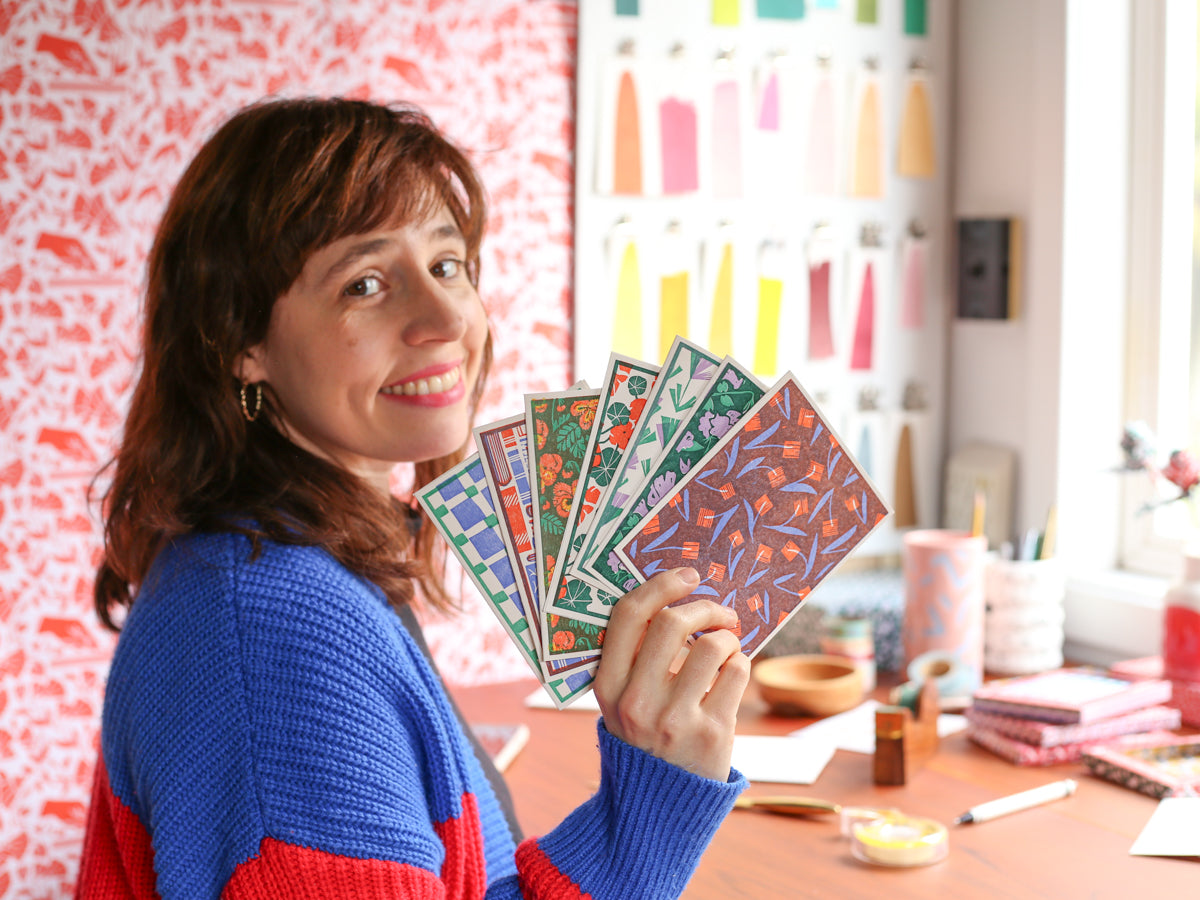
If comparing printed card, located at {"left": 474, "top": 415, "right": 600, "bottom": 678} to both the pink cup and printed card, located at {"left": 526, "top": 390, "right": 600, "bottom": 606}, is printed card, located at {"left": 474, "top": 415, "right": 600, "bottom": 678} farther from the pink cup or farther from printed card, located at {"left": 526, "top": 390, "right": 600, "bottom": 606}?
the pink cup

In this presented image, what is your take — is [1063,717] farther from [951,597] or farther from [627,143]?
[627,143]

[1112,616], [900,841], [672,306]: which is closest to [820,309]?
[672,306]

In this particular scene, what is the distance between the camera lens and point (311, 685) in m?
0.98

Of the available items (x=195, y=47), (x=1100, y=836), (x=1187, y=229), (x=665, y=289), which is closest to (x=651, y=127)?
(x=665, y=289)

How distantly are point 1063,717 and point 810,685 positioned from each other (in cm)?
39

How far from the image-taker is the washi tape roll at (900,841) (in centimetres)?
135

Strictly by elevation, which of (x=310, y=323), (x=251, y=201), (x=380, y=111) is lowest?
(x=310, y=323)

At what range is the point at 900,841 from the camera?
1361mm

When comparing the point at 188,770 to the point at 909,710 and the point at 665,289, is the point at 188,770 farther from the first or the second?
the point at 665,289

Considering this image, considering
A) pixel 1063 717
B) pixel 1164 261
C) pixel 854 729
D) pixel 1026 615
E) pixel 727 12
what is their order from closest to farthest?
pixel 1063 717, pixel 854 729, pixel 1026 615, pixel 1164 261, pixel 727 12

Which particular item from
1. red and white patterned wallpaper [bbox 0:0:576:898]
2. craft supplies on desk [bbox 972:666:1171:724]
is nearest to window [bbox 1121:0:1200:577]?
craft supplies on desk [bbox 972:666:1171:724]

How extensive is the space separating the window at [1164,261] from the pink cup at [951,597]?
16.1 inches

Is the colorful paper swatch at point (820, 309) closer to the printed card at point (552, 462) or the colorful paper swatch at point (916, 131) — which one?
the colorful paper swatch at point (916, 131)

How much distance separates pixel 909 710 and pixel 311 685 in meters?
0.97
